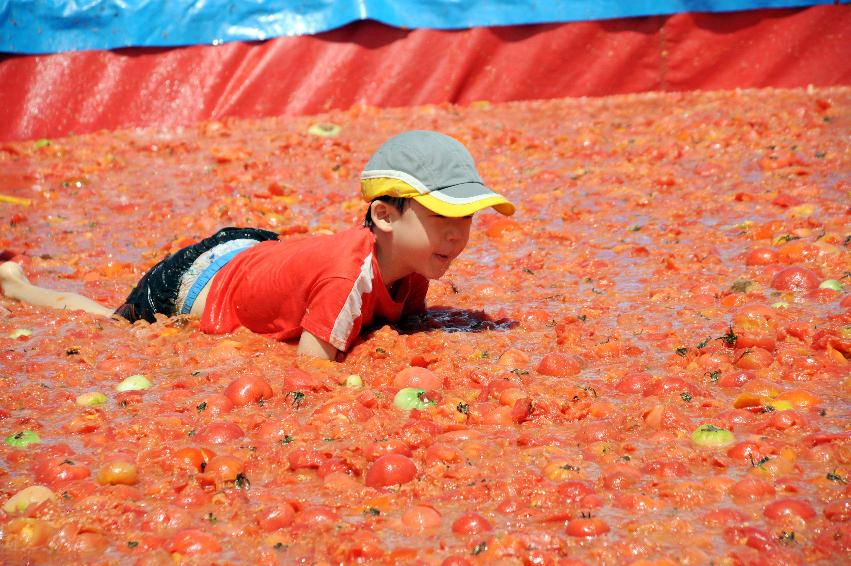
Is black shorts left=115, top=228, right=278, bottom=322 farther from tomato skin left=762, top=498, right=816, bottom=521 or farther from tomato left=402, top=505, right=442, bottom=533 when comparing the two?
tomato skin left=762, top=498, right=816, bottom=521

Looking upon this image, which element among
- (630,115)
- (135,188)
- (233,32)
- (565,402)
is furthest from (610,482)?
(233,32)

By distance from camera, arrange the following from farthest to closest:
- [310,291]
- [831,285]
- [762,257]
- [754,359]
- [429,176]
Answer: [762,257]
[831,285]
[310,291]
[429,176]
[754,359]

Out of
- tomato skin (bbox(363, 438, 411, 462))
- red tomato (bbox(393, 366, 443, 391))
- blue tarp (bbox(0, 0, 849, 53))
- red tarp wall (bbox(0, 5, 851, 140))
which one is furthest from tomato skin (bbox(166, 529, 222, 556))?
blue tarp (bbox(0, 0, 849, 53))

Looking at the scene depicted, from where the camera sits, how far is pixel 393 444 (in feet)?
9.63

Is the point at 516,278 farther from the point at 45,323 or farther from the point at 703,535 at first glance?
the point at 703,535

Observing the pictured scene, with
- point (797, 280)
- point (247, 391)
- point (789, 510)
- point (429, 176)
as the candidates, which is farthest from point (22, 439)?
point (797, 280)

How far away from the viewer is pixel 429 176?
12.0ft

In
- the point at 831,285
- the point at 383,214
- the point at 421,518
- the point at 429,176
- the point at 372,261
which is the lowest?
the point at 421,518

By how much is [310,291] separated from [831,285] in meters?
2.19

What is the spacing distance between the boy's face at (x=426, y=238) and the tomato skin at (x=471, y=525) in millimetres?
1453

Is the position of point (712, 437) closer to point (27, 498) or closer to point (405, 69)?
point (27, 498)

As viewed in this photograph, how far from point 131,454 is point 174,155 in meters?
5.26

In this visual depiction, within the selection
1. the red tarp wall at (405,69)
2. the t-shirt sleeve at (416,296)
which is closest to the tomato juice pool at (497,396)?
the t-shirt sleeve at (416,296)

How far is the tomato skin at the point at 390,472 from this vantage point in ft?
9.07
